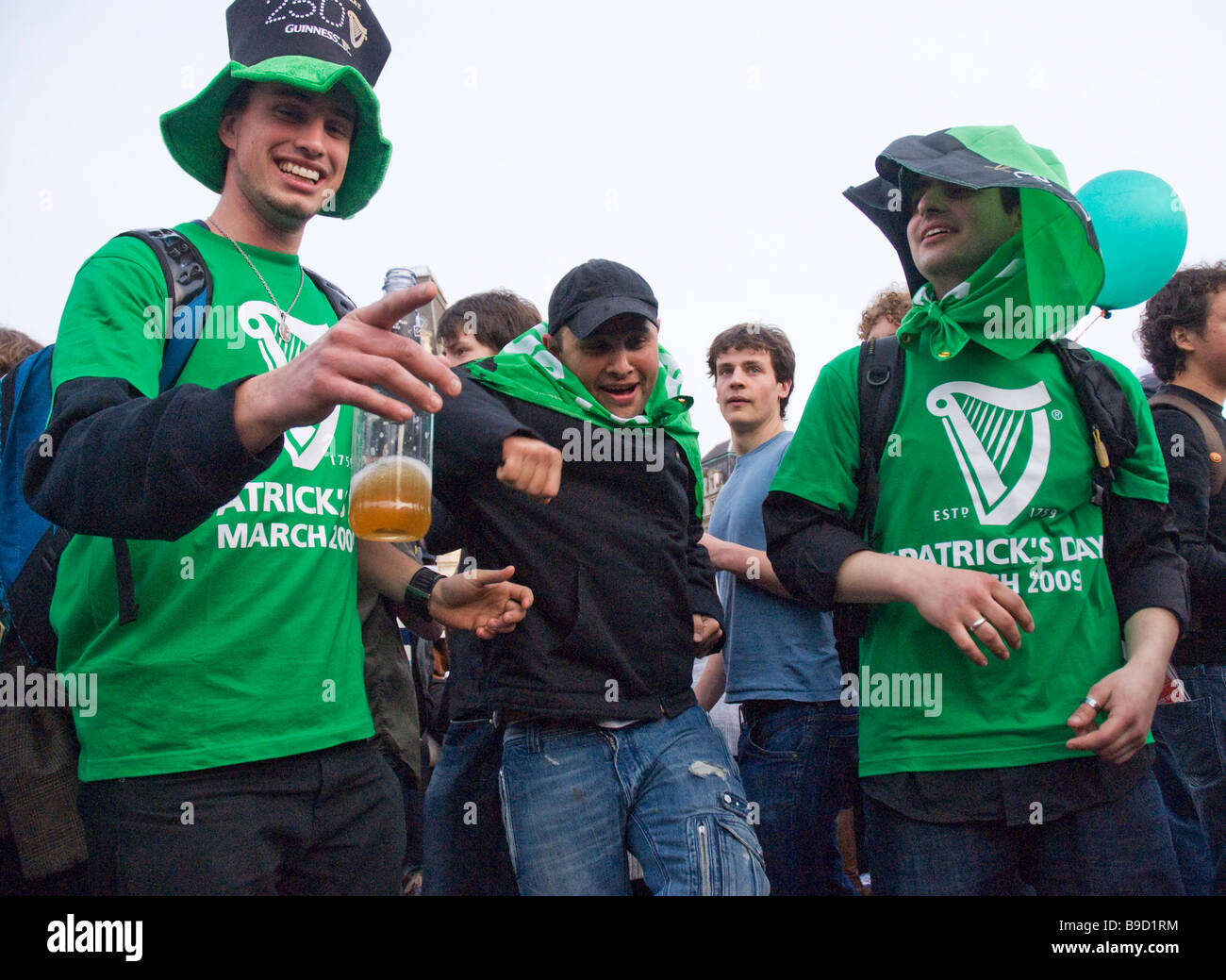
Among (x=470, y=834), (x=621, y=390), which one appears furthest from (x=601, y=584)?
(x=470, y=834)

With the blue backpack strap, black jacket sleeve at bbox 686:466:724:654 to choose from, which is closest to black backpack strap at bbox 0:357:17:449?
the blue backpack strap

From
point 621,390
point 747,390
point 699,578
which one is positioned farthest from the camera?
point 747,390

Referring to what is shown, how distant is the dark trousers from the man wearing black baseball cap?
0.45 m

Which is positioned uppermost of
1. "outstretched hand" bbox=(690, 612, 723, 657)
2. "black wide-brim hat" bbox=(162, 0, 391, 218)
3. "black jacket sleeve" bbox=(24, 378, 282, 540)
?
"black wide-brim hat" bbox=(162, 0, 391, 218)

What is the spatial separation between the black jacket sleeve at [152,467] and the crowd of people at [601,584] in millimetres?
228

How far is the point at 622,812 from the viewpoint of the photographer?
7.70 feet

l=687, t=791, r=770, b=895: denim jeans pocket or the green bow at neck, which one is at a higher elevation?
the green bow at neck

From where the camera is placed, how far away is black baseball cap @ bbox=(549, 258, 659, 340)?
265 centimetres

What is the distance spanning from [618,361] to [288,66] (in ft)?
3.74

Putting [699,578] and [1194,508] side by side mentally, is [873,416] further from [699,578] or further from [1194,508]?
[1194,508]

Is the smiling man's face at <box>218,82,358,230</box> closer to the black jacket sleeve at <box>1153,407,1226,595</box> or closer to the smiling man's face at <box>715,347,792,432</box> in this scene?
the smiling man's face at <box>715,347,792,432</box>
